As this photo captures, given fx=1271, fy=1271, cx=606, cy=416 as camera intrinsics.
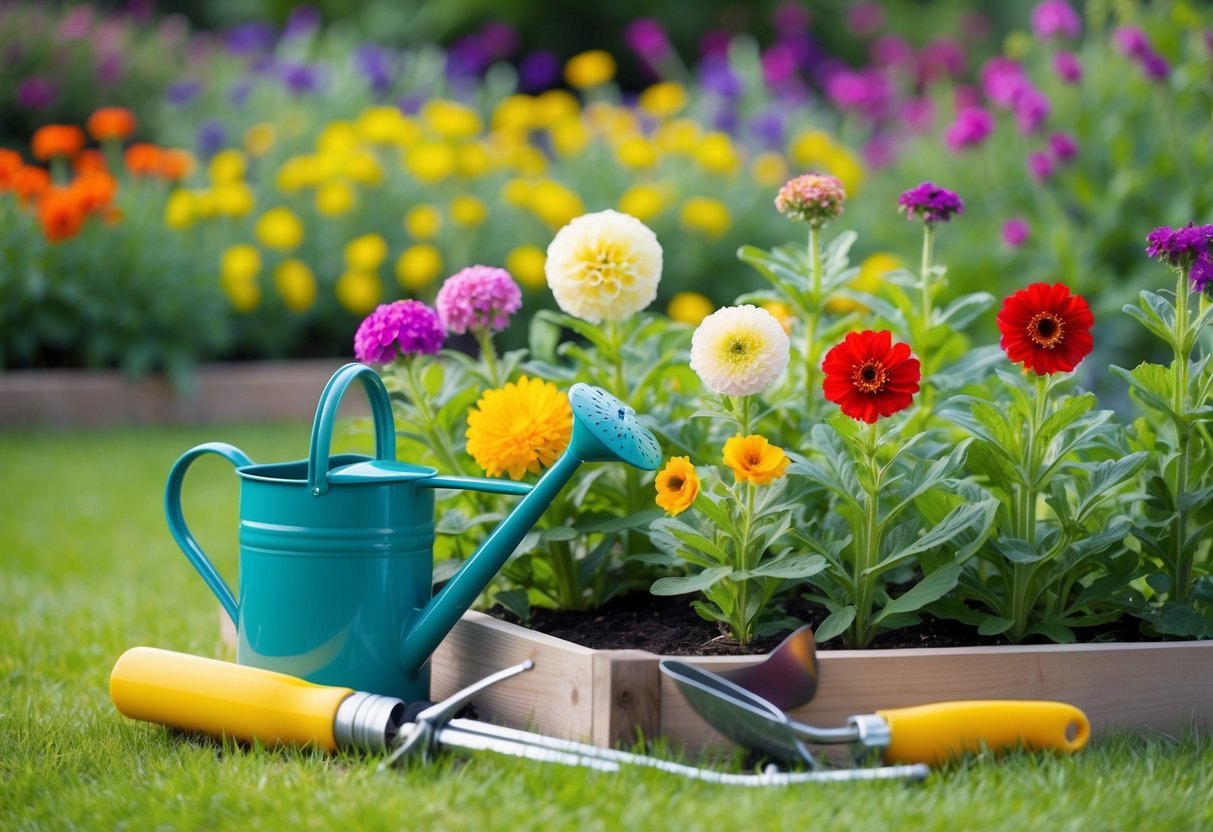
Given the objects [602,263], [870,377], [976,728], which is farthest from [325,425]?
[976,728]

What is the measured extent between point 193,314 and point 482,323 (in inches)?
130

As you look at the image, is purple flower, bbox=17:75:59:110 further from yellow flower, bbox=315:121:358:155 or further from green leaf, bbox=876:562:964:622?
green leaf, bbox=876:562:964:622

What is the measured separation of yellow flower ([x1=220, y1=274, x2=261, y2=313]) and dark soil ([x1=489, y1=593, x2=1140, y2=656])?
3347 mm

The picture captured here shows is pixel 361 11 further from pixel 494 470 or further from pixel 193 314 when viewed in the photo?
pixel 494 470

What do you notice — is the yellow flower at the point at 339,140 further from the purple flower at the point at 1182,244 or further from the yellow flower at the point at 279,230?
the purple flower at the point at 1182,244

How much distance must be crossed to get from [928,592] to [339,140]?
4360 mm

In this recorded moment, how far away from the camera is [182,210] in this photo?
5195mm

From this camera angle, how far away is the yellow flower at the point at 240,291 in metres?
5.21

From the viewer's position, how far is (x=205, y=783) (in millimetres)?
1657

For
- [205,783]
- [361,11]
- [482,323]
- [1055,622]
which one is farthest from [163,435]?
[361,11]

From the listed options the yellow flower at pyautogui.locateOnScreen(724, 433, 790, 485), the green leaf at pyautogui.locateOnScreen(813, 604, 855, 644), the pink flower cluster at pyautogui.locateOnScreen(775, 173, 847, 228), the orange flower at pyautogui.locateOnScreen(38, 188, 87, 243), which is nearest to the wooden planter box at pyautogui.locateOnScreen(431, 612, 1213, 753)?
the green leaf at pyautogui.locateOnScreen(813, 604, 855, 644)

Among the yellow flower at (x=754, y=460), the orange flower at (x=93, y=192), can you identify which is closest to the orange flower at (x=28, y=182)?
the orange flower at (x=93, y=192)

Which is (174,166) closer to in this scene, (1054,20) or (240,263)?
(240,263)

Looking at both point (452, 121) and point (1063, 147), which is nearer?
point (1063, 147)
